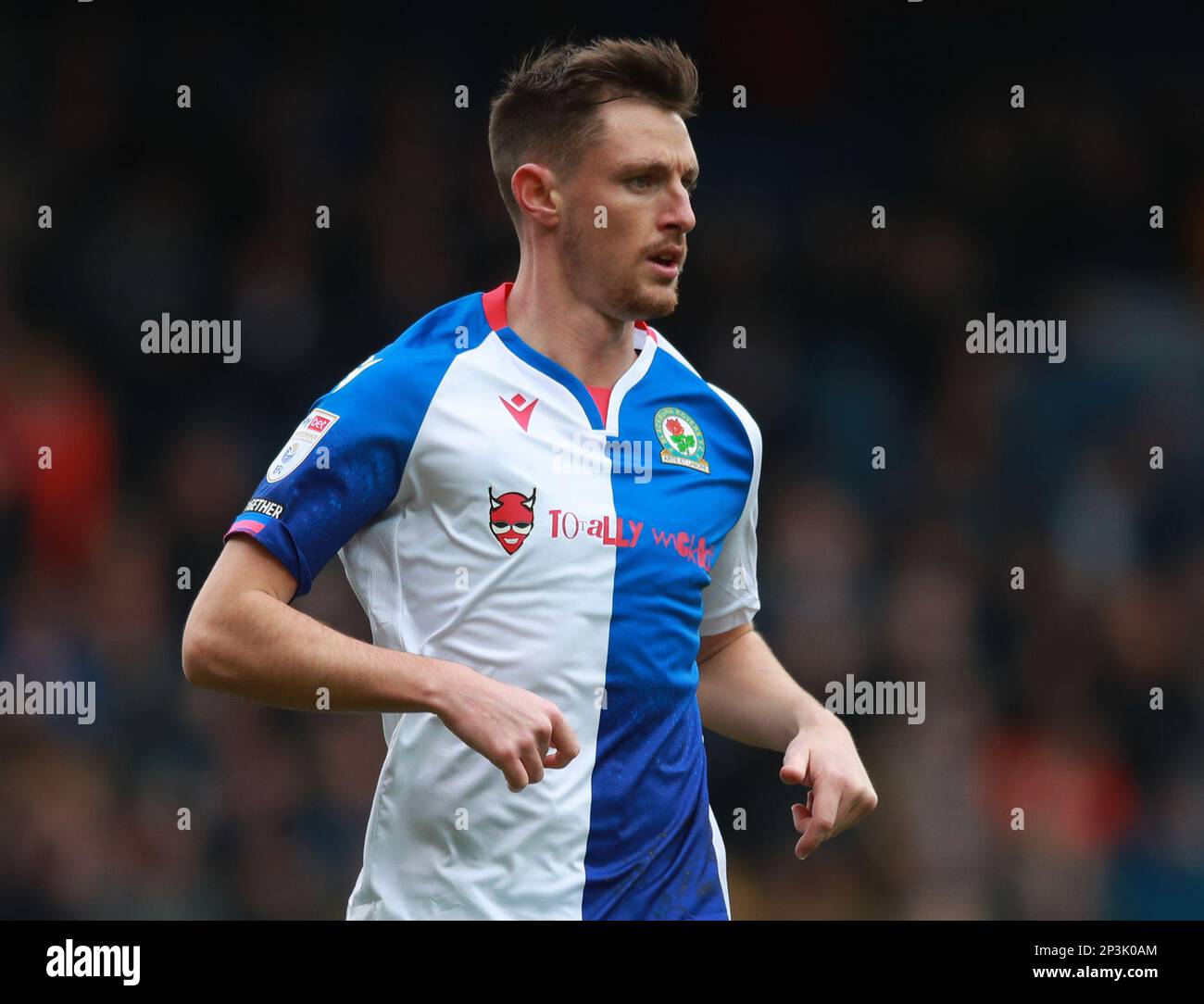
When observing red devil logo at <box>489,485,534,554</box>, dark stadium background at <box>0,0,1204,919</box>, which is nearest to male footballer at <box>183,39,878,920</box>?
red devil logo at <box>489,485,534,554</box>

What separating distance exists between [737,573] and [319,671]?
3.83ft

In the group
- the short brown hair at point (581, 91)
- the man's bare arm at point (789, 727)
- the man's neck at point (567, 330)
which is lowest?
the man's bare arm at point (789, 727)

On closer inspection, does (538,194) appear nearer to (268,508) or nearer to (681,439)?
(681,439)

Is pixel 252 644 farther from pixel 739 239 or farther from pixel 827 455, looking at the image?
pixel 739 239

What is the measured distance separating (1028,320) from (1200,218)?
1269 mm

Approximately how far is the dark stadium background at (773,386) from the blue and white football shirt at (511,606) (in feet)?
12.2

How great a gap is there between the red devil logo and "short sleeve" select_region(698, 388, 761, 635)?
584mm

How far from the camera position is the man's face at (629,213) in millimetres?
3422

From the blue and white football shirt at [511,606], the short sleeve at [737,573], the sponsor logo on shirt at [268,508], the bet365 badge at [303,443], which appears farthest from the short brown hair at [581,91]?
the sponsor logo on shirt at [268,508]

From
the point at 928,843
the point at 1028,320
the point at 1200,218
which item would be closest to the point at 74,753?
the point at 928,843

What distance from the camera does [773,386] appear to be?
8.05 m

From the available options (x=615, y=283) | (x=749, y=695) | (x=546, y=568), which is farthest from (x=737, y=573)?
(x=615, y=283)

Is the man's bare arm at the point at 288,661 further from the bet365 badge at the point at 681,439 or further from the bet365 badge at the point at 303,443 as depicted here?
the bet365 badge at the point at 681,439

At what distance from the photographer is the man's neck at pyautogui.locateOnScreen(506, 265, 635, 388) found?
3484 millimetres
